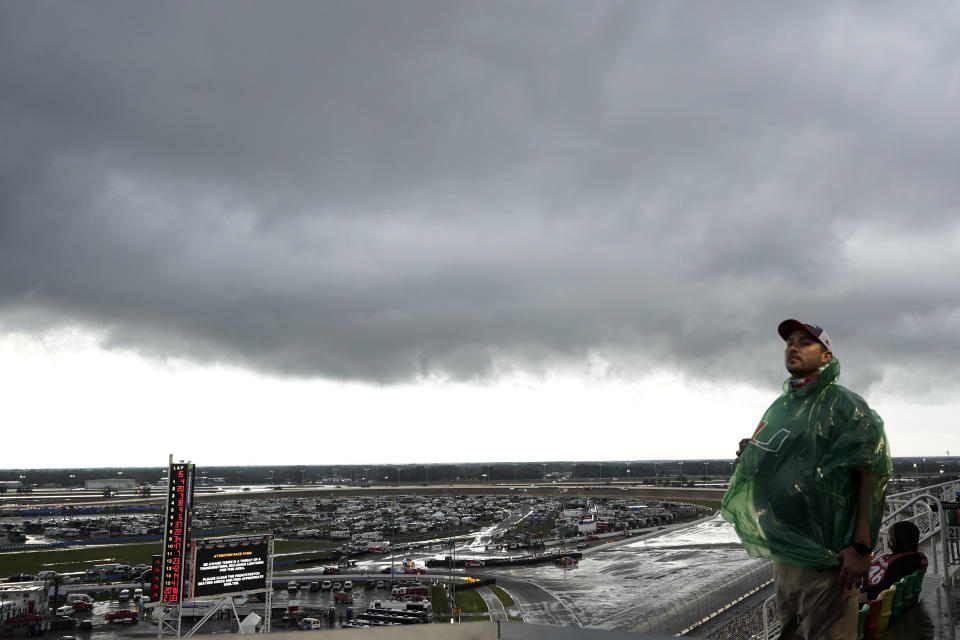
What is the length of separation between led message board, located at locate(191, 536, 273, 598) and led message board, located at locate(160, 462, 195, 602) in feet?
1.81

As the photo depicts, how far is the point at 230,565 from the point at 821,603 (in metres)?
25.9

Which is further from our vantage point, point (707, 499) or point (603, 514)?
point (707, 499)

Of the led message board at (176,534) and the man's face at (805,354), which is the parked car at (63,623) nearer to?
the led message board at (176,534)

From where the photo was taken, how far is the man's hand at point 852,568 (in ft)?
8.12

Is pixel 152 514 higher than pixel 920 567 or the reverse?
the reverse

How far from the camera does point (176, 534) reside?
23906 millimetres

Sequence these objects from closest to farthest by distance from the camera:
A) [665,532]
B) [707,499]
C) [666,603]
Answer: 1. [666,603]
2. [665,532]
3. [707,499]

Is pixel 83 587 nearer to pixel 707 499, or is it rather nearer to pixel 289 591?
pixel 289 591

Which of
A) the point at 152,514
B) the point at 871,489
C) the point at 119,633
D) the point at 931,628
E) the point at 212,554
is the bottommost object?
the point at 152,514

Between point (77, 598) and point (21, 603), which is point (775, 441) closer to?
point (21, 603)

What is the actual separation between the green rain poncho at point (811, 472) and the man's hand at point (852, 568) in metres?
0.05

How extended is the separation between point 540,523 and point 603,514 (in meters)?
9.24

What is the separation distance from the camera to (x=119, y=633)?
3081 centimetres

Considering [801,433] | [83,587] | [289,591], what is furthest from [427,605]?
[801,433]
